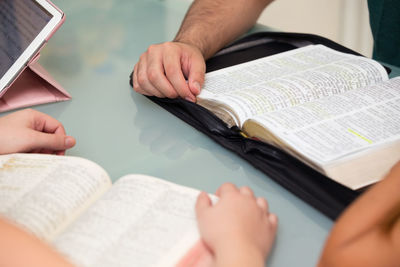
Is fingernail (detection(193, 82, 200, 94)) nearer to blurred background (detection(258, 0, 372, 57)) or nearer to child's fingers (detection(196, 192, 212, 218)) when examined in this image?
child's fingers (detection(196, 192, 212, 218))

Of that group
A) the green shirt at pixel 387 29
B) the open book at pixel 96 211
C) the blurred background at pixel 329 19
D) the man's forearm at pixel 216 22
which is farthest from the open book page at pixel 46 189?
the blurred background at pixel 329 19

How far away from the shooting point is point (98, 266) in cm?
47

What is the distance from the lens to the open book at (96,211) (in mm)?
487

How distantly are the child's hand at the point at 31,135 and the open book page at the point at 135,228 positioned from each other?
174 mm

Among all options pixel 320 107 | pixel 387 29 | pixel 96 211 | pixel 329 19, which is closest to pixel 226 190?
pixel 96 211

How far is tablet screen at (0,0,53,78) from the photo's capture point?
880mm

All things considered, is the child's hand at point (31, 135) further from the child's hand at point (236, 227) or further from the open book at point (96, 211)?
the child's hand at point (236, 227)

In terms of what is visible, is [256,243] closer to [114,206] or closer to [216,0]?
[114,206]

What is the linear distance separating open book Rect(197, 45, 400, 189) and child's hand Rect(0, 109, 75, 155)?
0.86 ft

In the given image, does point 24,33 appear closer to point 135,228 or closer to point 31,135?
point 31,135

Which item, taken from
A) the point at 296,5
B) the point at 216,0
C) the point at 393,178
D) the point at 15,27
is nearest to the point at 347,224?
the point at 393,178

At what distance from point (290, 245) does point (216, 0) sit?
33.7 inches

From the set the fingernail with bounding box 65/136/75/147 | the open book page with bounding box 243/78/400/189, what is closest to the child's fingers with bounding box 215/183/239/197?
the open book page with bounding box 243/78/400/189

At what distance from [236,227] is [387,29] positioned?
88 centimetres
